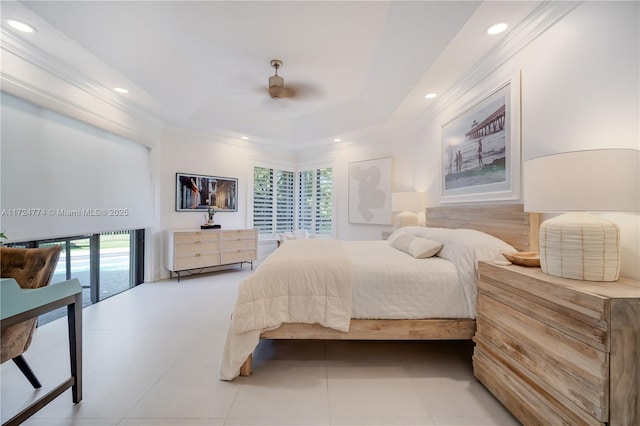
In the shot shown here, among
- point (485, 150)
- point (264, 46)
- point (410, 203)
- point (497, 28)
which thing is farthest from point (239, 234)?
point (497, 28)

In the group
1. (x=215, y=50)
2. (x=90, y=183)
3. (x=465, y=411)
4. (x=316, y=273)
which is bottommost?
(x=465, y=411)

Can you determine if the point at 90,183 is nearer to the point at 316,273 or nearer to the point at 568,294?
the point at 316,273

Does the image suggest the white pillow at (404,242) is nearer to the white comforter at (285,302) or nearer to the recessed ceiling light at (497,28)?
the white comforter at (285,302)

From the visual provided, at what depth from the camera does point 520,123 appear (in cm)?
200

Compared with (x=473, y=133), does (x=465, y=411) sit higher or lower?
lower

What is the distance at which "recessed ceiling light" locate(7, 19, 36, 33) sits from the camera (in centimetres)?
191

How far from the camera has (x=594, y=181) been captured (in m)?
1.13

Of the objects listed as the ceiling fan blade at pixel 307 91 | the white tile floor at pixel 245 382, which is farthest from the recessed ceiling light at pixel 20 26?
the white tile floor at pixel 245 382

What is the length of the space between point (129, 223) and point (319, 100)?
315 centimetres

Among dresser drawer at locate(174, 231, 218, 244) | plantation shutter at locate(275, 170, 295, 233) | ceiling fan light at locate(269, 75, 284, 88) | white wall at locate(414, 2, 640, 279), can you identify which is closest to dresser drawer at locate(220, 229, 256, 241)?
Result: dresser drawer at locate(174, 231, 218, 244)

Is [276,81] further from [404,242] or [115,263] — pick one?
[115,263]

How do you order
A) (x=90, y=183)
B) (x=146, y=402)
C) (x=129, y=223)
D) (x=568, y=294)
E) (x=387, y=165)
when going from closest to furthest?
(x=568, y=294) → (x=146, y=402) → (x=90, y=183) → (x=129, y=223) → (x=387, y=165)

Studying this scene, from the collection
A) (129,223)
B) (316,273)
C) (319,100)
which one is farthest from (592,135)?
(129,223)

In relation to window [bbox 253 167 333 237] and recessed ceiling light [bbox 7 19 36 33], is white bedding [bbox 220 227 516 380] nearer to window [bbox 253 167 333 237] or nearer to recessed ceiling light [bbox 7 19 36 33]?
recessed ceiling light [bbox 7 19 36 33]
